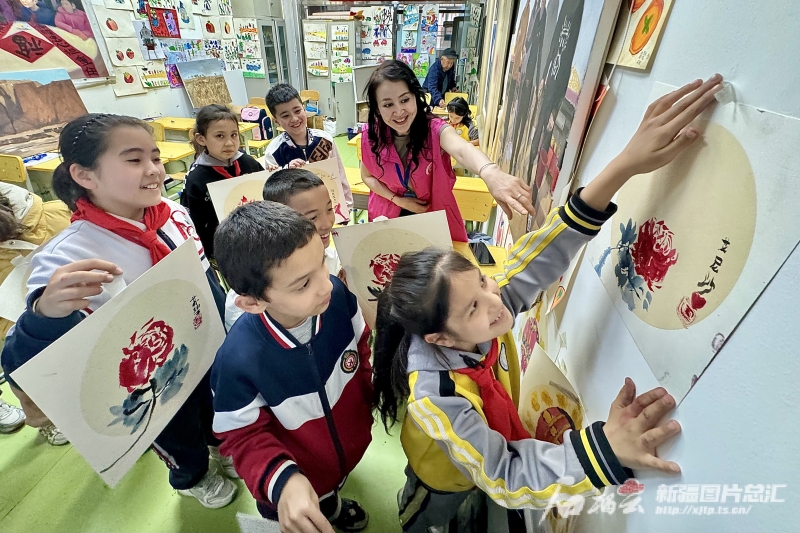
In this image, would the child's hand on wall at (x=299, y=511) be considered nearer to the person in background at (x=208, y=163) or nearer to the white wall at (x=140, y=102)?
the person in background at (x=208, y=163)

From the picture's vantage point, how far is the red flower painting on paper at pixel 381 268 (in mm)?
1229

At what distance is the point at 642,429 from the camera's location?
0.52 meters

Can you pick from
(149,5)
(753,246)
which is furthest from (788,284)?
(149,5)

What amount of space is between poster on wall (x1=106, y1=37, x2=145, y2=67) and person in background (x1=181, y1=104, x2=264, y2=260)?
3.17m

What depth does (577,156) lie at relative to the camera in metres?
0.86

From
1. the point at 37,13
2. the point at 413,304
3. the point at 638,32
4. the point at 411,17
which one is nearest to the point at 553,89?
the point at 638,32

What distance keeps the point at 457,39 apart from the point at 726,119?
275 inches

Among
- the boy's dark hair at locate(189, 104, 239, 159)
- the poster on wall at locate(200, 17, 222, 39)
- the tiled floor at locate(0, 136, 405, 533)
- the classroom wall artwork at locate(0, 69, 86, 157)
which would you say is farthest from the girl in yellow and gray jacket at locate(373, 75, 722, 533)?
the poster on wall at locate(200, 17, 222, 39)

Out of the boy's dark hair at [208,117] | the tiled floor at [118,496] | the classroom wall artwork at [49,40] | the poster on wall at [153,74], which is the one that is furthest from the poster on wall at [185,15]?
the tiled floor at [118,496]

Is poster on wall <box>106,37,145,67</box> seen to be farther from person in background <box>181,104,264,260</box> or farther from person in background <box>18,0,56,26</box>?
person in background <box>181,104,264,260</box>

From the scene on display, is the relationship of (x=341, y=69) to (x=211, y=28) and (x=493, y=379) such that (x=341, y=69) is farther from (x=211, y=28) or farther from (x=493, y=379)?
(x=493, y=379)

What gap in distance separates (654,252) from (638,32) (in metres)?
0.41

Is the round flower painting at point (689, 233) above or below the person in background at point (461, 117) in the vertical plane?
above

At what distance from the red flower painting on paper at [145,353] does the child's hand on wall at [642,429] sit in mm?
970
